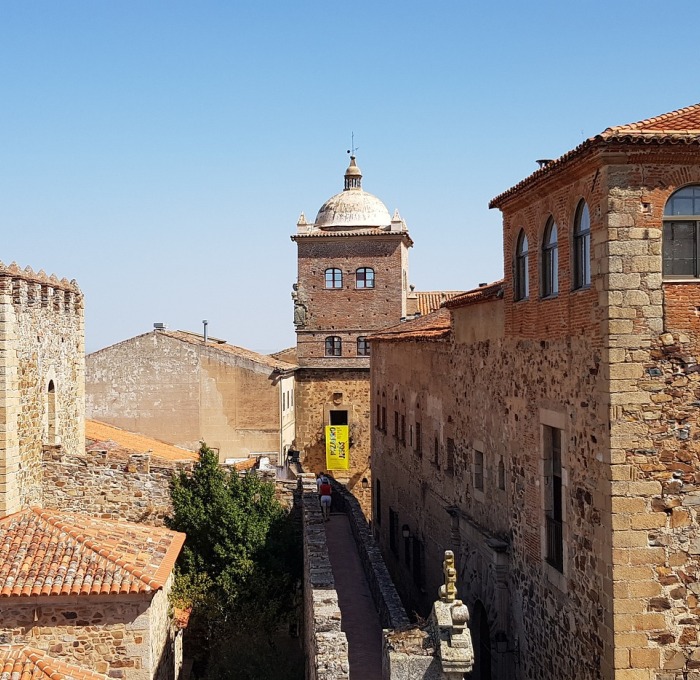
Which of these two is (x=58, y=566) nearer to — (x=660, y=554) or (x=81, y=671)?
(x=81, y=671)

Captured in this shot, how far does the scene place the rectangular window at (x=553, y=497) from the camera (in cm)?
1220

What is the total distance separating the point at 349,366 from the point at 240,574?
23837mm

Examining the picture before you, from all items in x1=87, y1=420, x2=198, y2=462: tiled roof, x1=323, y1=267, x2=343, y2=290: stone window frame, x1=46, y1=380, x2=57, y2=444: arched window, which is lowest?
x1=87, y1=420, x2=198, y2=462: tiled roof

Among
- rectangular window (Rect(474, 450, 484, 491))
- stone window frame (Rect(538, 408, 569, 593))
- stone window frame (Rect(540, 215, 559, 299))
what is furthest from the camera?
rectangular window (Rect(474, 450, 484, 491))

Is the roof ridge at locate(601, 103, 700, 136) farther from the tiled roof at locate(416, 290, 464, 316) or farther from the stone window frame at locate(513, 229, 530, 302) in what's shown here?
the tiled roof at locate(416, 290, 464, 316)

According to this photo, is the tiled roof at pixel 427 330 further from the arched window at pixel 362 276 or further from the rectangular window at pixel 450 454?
the arched window at pixel 362 276

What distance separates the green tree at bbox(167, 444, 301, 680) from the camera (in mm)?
17703

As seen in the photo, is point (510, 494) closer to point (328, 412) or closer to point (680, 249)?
point (680, 249)

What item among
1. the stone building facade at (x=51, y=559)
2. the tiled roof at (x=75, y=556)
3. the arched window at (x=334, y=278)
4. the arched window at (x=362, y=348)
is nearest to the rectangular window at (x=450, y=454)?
the stone building facade at (x=51, y=559)

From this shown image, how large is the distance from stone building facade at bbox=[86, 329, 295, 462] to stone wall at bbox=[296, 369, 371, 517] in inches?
210

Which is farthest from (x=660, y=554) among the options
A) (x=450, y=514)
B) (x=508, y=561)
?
(x=450, y=514)

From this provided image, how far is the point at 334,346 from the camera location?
4228 cm

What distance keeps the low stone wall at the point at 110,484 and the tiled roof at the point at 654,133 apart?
1204 centimetres

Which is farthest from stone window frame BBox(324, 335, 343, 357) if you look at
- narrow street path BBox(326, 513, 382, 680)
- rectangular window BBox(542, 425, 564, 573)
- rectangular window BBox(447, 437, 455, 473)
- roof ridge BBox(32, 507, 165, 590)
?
rectangular window BBox(542, 425, 564, 573)
